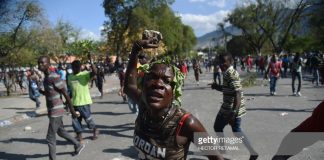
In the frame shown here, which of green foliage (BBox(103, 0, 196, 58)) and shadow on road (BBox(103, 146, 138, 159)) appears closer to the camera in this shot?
shadow on road (BBox(103, 146, 138, 159))

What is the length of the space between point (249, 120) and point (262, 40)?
4841cm

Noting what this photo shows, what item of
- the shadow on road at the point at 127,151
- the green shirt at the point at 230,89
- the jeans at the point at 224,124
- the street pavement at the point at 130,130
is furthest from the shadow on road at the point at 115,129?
the green shirt at the point at 230,89

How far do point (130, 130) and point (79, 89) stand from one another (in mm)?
2148

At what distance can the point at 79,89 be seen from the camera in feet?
24.6

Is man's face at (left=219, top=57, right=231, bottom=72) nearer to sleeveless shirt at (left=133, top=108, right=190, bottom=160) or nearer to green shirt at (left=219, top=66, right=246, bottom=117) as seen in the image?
green shirt at (left=219, top=66, right=246, bottom=117)

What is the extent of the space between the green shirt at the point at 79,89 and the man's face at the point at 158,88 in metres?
5.05

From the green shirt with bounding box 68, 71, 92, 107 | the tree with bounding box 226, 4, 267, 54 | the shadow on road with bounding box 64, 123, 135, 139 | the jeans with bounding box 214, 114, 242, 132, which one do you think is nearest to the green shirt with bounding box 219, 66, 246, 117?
the jeans with bounding box 214, 114, 242, 132

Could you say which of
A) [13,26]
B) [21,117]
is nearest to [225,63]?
[21,117]

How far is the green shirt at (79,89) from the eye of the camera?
7.50 metres

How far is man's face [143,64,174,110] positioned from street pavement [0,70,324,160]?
153 inches

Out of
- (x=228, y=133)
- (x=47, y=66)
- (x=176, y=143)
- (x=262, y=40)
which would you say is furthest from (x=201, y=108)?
(x=262, y=40)

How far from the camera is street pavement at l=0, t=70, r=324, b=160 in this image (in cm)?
688

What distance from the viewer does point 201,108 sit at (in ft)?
40.3

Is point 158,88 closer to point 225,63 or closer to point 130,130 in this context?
point 225,63
